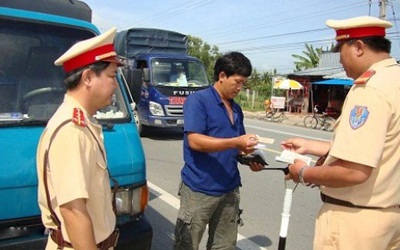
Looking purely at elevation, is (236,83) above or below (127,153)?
above

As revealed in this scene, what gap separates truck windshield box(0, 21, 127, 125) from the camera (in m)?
2.87

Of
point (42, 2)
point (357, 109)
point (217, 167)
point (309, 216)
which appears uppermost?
point (42, 2)

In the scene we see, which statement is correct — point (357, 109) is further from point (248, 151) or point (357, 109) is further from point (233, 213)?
point (233, 213)

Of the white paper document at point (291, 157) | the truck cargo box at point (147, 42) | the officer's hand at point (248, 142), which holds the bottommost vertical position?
the white paper document at point (291, 157)

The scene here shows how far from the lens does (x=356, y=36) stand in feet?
6.73

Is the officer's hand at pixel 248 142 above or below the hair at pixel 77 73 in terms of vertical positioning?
below

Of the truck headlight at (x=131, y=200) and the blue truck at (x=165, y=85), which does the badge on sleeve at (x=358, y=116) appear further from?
the blue truck at (x=165, y=85)

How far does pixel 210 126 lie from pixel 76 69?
4.08 ft

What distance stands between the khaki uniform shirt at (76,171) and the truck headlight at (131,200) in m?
0.92

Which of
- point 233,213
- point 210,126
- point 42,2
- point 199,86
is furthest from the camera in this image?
point 199,86

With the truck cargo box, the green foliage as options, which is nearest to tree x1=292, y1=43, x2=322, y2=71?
the green foliage

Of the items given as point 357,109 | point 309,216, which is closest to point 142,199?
point 357,109

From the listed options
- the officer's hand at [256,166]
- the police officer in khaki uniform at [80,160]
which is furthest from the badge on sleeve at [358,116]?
the police officer in khaki uniform at [80,160]

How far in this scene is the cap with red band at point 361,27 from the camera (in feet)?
6.64
